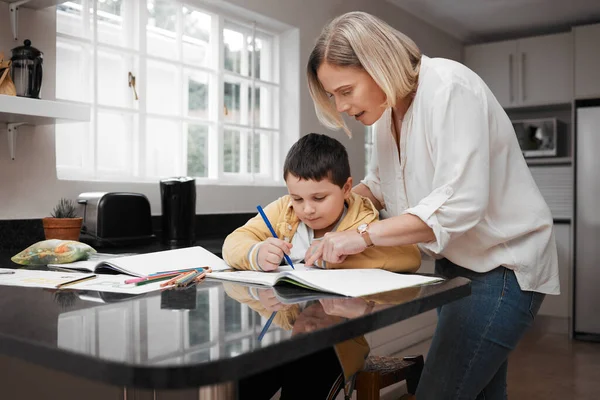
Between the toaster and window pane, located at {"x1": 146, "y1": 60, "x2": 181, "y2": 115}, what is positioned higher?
window pane, located at {"x1": 146, "y1": 60, "x2": 181, "y2": 115}

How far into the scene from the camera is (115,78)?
2695 mm

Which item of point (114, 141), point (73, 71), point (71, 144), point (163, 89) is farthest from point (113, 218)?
point (163, 89)

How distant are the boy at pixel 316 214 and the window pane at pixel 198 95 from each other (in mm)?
1636

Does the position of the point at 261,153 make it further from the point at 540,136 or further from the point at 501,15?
the point at 540,136

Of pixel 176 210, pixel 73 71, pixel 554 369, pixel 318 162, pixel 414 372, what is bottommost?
pixel 554 369

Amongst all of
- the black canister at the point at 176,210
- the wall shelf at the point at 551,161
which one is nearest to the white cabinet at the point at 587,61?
the wall shelf at the point at 551,161

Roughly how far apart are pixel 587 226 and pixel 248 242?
3.87 m

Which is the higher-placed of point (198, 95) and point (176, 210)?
point (198, 95)

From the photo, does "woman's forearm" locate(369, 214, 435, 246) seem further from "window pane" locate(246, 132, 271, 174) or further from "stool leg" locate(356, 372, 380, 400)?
"window pane" locate(246, 132, 271, 174)

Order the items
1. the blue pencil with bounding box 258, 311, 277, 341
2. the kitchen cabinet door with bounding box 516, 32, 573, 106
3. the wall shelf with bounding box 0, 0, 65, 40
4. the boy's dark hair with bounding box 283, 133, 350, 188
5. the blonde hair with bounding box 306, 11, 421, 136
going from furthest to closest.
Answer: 1. the kitchen cabinet door with bounding box 516, 32, 573, 106
2. the wall shelf with bounding box 0, 0, 65, 40
3. the boy's dark hair with bounding box 283, 133, 350, 188
4. the blonde hair with bounding box 306, 11, 421, 136
5. the blue pencil with bounding box 258, 311, 277, 341

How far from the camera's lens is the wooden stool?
1688 mm

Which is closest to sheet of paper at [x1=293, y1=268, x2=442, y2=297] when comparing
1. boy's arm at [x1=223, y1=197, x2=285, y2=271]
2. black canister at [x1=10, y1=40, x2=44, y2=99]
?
boy's arm at [x1=223, y1=197, x2=285, y2=271]

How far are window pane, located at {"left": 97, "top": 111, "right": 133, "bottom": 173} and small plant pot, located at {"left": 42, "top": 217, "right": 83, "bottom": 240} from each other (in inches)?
23.6

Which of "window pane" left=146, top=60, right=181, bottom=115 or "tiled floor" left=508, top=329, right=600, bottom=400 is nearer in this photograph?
"window pane" left=146, top=60, right=181, bottom=115
